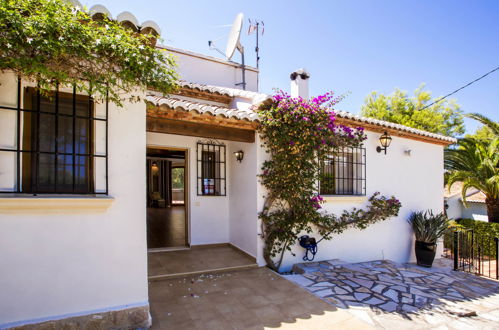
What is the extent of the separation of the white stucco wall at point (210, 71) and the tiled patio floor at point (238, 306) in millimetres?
6526

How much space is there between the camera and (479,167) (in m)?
10.8

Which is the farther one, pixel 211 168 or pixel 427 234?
pixel 427 234

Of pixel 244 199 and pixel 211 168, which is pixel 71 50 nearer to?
pixel 244 199

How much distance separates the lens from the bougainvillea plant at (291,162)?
5.73m

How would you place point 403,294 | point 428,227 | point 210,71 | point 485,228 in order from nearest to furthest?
1. point 403,294
2. point 428,227
3. point 210,71
4. point 485,228

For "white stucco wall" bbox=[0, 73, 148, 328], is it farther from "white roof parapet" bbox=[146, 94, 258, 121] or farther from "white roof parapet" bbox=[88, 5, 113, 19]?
"white roof parapet" bbox=[88, 5, 113, 19]

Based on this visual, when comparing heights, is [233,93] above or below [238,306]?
above

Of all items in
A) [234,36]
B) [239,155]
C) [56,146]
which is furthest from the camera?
[234,36]

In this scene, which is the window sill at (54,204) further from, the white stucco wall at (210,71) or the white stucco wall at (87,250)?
the white stucco wall at (210,71)

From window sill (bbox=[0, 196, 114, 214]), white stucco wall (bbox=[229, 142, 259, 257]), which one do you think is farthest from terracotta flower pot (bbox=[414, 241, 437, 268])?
window sill (bbox=[0, 196, 114, 214])

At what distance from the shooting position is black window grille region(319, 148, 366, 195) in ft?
24.2

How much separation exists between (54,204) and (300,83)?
5554 mm

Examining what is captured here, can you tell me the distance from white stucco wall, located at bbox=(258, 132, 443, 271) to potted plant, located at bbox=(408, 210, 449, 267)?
1.19ft

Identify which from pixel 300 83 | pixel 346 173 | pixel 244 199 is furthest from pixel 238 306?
pixel 300 83
